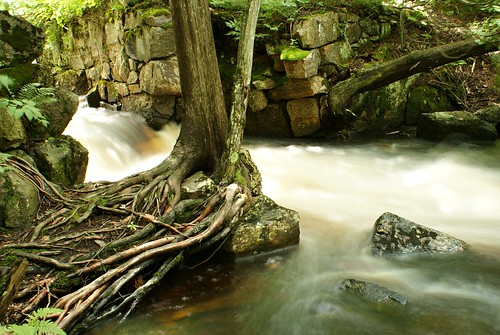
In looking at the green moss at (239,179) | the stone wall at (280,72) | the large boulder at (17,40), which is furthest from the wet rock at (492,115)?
the large boulder at (17,40)

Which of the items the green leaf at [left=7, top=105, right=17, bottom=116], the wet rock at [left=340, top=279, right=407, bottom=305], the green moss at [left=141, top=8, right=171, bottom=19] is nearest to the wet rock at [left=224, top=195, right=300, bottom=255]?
the wet rock at [left=340, top=279, right=407, bottom=305]

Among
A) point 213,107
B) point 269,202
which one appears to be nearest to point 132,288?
point 269,202

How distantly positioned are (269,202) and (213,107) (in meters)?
1.47

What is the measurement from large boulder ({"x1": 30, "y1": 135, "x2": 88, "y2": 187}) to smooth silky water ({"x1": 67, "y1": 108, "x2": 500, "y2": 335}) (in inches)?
51.8

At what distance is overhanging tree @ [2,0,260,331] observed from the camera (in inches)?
128

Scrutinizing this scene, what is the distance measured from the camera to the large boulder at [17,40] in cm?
446

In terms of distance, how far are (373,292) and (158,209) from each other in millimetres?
2467

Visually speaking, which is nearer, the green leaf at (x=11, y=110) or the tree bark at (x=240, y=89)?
the green leaf at (x=11, y=110)

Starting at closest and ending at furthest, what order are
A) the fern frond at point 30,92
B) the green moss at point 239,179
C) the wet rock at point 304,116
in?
the fern frond at point 30,92 < the green moss at point 239,179 < the wet rock at point 304,116

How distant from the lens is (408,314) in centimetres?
328

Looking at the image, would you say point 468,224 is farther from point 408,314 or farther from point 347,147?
point 347,147

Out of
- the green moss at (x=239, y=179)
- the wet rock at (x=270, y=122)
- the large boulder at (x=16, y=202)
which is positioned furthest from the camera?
the wet rock at (x=270, y=122)

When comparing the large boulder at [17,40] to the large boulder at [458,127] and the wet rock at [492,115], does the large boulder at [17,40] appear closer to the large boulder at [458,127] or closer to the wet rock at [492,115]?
the large boulder at [458,127]

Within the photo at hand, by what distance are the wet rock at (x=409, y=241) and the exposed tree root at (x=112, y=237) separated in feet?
5.58
